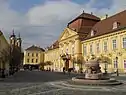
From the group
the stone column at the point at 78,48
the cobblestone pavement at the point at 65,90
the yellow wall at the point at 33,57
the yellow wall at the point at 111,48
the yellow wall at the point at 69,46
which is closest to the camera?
the cobblestone pavement at the point at 65,90

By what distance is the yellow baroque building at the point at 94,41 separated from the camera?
49.8 metres

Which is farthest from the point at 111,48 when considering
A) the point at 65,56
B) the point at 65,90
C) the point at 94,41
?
the point at 65,90

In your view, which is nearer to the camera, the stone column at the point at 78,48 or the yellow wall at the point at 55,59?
the stone column at the point at 78,48

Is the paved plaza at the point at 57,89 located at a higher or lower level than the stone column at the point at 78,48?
lower

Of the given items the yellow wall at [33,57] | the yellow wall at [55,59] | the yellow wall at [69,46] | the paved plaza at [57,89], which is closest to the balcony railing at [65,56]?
the yellow wall at [69,46]

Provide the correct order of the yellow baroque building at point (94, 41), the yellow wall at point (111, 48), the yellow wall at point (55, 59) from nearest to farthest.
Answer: the yellow wall at point (111, 48) → the yellow baroque building at point (94, 41) → the yellow wall at point (55, 59)

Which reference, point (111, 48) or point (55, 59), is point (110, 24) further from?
point (55, 59)

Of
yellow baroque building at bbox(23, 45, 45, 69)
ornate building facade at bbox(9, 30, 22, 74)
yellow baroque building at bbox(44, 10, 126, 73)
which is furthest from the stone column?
yellow baroque building at bbox(23, 45, 45, 69)

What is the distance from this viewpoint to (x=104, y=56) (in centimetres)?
5503

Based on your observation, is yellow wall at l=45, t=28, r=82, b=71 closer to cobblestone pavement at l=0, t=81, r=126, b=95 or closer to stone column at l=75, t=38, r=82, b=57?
stone column at l=75, t=38, r=82, b=57

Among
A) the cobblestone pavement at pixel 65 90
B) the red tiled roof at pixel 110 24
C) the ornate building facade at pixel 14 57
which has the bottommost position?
the cobblestone pavement at pixel 65 90

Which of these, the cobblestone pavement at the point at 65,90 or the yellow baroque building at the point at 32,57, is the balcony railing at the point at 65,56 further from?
→ the yellow baroque building at the point at 32,57

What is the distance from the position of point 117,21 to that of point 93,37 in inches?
362

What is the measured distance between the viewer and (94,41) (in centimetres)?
6062
